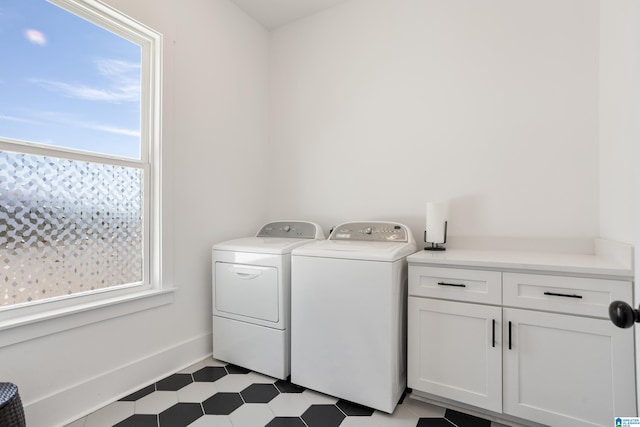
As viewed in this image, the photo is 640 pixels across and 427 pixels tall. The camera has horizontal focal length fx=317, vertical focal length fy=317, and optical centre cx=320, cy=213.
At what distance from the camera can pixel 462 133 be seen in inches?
84.4

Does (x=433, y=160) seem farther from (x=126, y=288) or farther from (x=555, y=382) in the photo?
(x=126, y=288)

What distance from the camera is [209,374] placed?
2.10 meters

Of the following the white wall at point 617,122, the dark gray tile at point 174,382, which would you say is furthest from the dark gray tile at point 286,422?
the white wall at point 617,122

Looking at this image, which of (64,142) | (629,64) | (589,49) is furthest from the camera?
(589,49)

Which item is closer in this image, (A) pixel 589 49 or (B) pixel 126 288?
(A) pixel 589 49

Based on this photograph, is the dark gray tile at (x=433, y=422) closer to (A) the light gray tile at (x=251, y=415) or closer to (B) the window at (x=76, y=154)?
(A) the light gray tile at (x=251, y=415)

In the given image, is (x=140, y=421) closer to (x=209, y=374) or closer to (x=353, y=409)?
(x=209, y=374)

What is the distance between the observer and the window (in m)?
1.52

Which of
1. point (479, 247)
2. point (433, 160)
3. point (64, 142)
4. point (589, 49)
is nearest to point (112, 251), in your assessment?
point (64, 142)

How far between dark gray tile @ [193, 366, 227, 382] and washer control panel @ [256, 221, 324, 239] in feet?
3.42

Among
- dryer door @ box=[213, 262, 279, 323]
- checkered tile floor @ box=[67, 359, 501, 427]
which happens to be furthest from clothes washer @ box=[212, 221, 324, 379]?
checkered tile floor @ box=[67, 359, 501, 427]

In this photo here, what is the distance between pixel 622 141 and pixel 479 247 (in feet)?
2.95

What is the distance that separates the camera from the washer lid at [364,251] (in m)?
1.70

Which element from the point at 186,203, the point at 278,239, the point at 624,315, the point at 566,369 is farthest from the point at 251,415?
the point at 624,315
